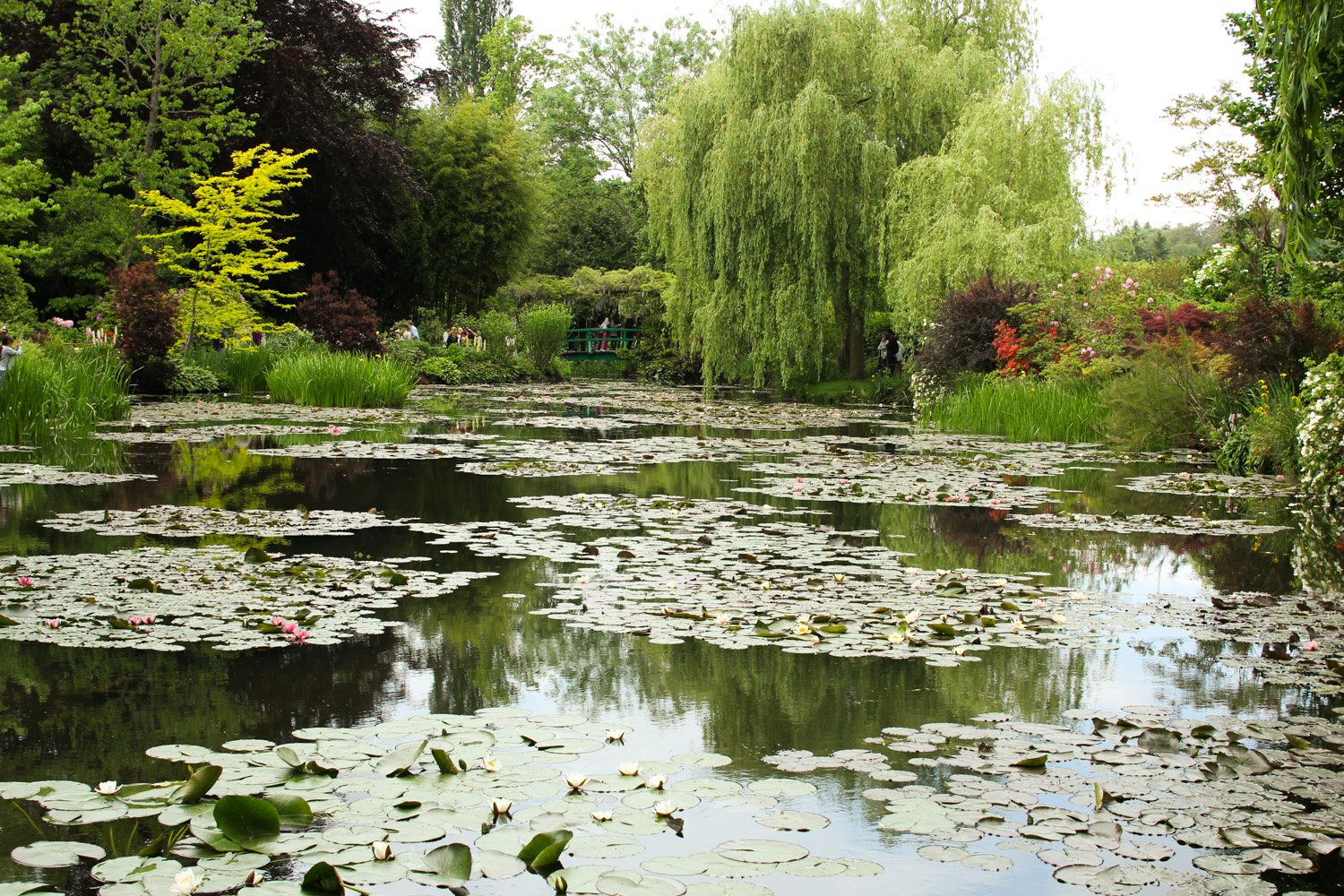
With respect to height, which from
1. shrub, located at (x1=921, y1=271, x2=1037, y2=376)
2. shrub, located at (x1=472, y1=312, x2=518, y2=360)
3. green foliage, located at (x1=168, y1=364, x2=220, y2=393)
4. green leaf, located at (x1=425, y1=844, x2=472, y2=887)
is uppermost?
shrub, located at (x1=472, y1=312, x2=518, y2=360)

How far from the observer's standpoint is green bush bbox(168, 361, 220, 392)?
17672mm

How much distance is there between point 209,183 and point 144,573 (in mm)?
16525

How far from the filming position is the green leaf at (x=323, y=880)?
73.8 inches

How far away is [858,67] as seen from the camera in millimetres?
18953

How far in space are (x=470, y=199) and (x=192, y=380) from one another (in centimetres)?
1393

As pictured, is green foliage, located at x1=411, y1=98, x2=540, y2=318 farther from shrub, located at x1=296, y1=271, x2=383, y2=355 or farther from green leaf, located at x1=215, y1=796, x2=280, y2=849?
green leaf, located at x1=215, y1=796, x2=280, y2=849

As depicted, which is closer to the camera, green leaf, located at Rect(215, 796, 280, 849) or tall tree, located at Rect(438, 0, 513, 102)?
green leaf, located at Rect(215, 796, 280, 849)

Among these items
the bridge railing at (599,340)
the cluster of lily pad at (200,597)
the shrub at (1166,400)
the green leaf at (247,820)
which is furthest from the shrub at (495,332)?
the green leaf at (247,820)

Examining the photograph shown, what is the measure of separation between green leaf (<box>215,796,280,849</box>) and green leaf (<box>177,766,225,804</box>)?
13 centimetres

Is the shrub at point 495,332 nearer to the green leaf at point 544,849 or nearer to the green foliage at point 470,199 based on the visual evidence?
the green foliage at point 470,199

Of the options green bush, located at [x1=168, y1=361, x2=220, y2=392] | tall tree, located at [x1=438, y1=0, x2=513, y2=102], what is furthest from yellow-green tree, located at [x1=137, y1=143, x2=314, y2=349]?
tall tree, located at [x1=438, y1=0, x2=513, y2=102]

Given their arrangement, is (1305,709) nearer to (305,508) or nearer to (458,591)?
(458,591)

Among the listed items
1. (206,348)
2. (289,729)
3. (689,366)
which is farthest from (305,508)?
(689,366)

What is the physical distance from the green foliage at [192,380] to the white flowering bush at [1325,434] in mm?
16419
